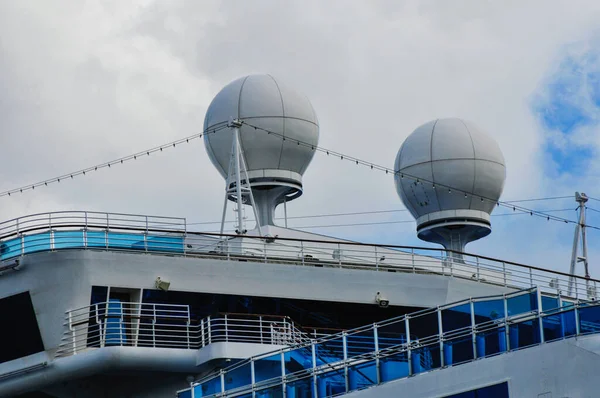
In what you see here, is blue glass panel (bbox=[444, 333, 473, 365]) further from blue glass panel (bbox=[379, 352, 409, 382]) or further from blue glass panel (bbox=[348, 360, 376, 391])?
blue glass panel (bbox=[348, 360, 376, 391])

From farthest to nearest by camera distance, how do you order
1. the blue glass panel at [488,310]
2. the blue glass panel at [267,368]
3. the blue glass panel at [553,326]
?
the blue glass panel at [267,368], the blue glass panel at [488,310], the blue glass panel at [553,326]

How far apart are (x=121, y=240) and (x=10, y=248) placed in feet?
9.31

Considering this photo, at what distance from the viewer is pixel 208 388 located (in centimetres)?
2370

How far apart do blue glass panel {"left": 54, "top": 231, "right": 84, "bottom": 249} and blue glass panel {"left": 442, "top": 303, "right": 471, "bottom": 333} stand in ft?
43.4

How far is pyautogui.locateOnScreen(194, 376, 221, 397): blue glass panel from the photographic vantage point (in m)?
23.4

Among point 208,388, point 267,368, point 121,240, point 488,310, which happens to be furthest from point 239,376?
point 121,240

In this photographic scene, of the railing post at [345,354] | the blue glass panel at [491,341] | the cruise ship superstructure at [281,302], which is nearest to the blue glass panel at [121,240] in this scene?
the cruise ship superstructure at [281,302]

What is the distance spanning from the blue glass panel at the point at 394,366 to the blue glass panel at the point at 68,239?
13.1 meters

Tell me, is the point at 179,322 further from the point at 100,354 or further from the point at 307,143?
the point at 307,143

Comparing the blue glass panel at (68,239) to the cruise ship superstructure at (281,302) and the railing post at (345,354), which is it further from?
the railing post at (345,354)

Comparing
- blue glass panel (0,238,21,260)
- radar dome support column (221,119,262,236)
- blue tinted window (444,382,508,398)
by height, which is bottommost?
blue tinted window (444,382,508,398)

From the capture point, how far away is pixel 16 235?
104ft

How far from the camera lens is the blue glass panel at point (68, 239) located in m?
31.4

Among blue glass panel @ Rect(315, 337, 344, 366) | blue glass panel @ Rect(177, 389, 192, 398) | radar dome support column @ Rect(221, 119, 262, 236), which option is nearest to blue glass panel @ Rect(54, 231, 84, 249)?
radar dome support column @ Rect(221, 119, 262, 236)
